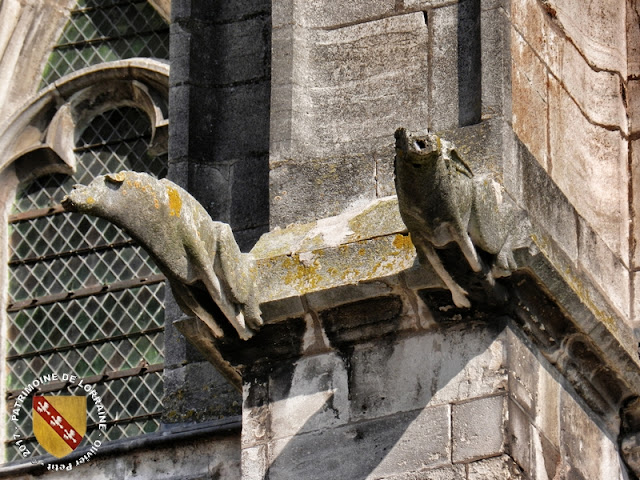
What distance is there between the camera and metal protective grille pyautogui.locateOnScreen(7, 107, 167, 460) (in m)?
9.44

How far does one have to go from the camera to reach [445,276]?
24.0 ft

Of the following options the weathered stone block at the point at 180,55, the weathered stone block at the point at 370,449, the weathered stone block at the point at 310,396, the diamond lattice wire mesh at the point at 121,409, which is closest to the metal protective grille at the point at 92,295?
the diamond lattice wire mesh at the point at 121,409

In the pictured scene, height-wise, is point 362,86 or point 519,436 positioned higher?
point 362,86

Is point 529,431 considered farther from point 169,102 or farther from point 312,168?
point 169,102

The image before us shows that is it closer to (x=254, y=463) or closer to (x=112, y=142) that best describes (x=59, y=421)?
(x=112, y=142)

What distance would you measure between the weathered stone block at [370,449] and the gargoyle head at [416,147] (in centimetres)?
98

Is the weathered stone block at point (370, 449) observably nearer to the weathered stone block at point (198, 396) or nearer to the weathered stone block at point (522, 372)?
the weathered stone block at point (522, 372)

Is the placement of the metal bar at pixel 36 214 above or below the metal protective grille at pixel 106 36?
below

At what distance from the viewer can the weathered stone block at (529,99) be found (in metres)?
7.90

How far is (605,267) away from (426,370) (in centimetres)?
117

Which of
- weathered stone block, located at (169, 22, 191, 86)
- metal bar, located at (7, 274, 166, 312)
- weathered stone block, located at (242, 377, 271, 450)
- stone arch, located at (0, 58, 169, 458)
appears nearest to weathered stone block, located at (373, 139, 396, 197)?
weathered stone block, located at (242, 377, 271, 450)

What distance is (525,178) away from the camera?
770 cm

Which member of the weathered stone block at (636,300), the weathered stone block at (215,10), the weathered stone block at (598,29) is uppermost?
the weathered stone block at (215,10)

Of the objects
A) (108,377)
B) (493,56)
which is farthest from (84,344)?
(493,56)
